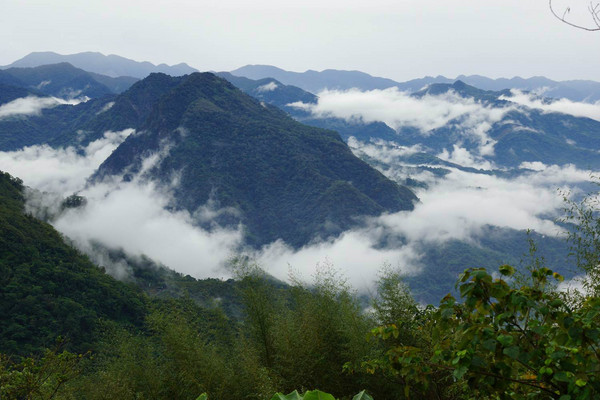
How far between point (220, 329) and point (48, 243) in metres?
43.8

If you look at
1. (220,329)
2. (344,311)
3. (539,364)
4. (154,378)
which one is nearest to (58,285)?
(220,329)

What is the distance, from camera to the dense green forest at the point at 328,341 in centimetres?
318

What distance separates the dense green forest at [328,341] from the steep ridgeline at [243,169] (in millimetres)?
139935

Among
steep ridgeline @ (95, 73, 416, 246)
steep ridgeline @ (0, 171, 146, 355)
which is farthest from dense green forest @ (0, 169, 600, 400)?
steep ridgeline @ (95, 73, 416, 246)

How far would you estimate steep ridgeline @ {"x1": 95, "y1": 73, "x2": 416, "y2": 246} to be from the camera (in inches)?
7426

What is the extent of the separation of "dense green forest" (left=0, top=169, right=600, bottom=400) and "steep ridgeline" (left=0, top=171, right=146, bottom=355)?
191 millimetres

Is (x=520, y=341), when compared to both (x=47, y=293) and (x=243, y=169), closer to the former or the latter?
(x=47, y=293)

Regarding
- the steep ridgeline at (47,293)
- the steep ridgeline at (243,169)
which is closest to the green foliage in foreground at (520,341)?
the steep ridgeline at (47,293)

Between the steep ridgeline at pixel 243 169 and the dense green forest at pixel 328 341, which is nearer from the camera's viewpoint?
the dense green forest at pixel 328 341

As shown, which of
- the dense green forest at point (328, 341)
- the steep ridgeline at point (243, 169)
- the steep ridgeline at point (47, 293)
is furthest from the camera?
the steep ridgeline at point (243, 169)

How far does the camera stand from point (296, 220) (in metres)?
190

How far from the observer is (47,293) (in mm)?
49094

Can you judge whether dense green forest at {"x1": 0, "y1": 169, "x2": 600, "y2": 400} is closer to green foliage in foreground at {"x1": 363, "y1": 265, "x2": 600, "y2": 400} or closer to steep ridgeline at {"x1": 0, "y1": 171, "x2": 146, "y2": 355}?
green foliage in foreground at {"x1": 363, "y1": 265, "x2": 600, "y2": 400}

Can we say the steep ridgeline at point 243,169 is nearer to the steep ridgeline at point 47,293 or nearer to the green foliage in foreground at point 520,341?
the steep ridgeline at point 47,293
